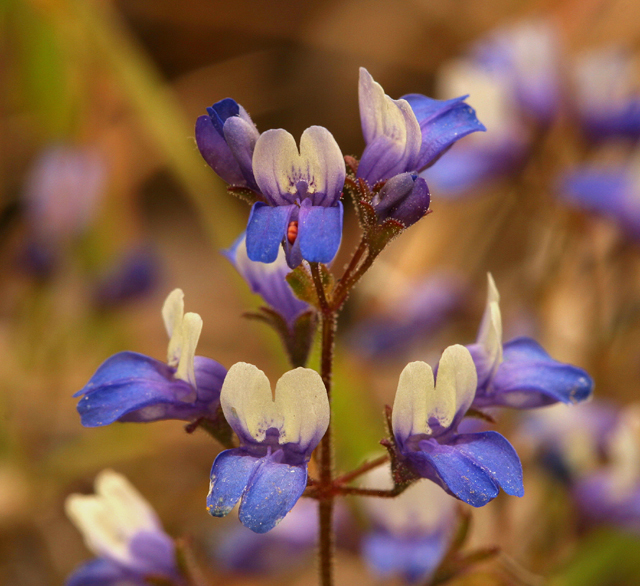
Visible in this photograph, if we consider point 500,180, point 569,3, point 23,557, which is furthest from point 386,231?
point 569,3

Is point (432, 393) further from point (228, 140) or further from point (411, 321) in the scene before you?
point (411, 321)

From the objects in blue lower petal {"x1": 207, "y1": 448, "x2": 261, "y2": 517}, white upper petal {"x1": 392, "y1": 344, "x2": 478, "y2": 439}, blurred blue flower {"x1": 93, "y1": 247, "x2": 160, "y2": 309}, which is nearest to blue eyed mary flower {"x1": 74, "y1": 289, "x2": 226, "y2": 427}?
blue lower petal {"x1": 207, "y1": 448, "x2": 261, "y2": 517}

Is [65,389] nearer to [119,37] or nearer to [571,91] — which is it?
[119,37]

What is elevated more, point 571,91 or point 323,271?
point 571,91

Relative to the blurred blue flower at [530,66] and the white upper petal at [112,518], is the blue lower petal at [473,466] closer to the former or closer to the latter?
the white upper petal at [112,518]

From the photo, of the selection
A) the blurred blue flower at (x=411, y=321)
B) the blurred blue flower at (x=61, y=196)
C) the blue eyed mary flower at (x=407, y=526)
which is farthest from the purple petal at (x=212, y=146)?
the blurred blue flower at (x=61, y=196)

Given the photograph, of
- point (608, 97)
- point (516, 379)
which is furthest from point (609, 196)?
point (516, 379)
